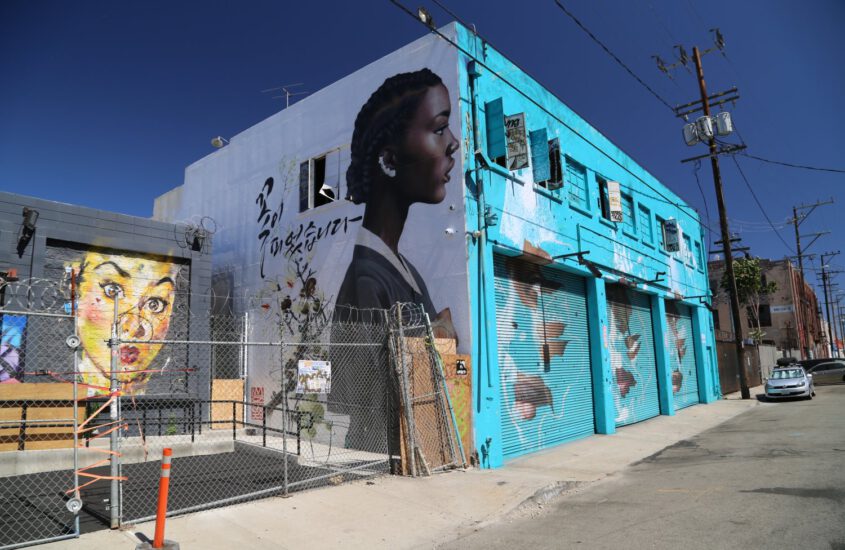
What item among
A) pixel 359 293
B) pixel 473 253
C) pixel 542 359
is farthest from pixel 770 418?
pixel 359 293

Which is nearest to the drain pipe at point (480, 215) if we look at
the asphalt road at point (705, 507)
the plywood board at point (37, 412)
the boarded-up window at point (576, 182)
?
the asphalt road at point (705, 507)

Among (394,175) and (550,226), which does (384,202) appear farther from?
(550,226)

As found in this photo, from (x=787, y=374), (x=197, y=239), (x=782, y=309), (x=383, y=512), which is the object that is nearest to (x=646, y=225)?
(x=787, y=374)

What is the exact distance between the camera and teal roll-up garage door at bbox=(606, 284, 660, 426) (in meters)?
16.7

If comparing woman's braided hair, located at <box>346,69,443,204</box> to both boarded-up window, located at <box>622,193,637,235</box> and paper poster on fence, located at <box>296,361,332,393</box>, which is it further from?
boarded-up window, located at <box>622,193,637,235</box>

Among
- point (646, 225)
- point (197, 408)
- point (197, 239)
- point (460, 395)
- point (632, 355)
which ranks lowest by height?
point (197, 408)

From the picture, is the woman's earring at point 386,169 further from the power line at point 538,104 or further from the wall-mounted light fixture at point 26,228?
the wall-mounted light fixture at point 26,228

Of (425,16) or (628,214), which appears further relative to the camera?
(628,214)

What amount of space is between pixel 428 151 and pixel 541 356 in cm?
548

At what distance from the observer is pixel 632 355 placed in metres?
18.0

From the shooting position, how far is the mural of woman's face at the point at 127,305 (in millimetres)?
13102

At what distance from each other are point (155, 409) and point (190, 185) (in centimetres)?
969

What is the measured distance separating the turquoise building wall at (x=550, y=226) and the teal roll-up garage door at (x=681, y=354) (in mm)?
488

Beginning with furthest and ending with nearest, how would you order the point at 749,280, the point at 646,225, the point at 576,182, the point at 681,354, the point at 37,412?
the point at 749,280
the point at 681,354
the point at 646,225
the point at 576,182
the point at 37,412
